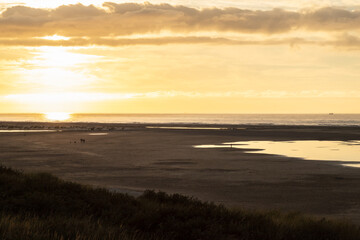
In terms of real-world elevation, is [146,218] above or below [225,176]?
above

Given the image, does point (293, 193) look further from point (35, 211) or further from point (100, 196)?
point (35, 211)

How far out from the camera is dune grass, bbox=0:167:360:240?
11.0m

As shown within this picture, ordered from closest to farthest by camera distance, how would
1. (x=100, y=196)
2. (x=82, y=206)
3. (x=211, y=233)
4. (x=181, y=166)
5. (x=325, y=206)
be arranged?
(x=211, y=233) → (x=82, y=206) → (x=100, y=196) → (x=325, y=206) → (x=181, y=166)

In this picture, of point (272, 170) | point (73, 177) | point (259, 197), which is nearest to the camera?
point (259, 197)

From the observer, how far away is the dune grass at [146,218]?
36.1ft

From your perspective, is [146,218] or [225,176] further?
[225,176]

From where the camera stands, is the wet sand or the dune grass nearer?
the dune grass

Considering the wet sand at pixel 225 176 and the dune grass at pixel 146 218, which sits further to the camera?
the wet sand at pixel 225 176

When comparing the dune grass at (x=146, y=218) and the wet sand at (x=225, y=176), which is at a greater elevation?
the dune grass at (x=146, y=218)

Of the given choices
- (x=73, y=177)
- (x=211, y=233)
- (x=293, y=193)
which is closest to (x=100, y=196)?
(x=211, y=233)

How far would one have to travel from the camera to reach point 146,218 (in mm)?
12258

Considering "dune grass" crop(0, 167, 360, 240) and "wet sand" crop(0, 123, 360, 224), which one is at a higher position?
"dune grass" crop(0, 167, 360, 240)

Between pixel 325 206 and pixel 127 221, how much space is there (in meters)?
9.43

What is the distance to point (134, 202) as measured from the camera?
45.5ft
